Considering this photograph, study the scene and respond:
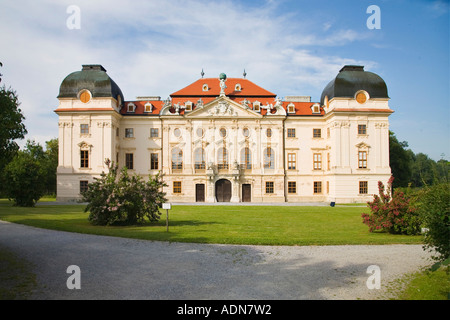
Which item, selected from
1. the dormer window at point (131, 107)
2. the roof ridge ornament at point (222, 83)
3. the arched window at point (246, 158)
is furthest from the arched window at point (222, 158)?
the dormer window at point (131, 107)

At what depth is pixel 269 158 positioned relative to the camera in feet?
150

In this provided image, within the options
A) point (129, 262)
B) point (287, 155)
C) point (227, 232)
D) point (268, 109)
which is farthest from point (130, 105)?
point (129, 262)

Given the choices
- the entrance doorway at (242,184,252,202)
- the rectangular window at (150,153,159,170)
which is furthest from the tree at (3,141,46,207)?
the entrance doorway at (242,184,252,202)

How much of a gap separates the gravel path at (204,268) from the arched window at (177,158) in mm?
30655

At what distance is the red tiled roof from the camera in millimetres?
47969

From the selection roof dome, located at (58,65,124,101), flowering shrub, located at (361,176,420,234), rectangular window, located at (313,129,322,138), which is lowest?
flowering shrub, located at (361,176,420,234)

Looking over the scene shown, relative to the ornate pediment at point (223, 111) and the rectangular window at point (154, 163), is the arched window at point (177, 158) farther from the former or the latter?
the ornate pediment at point (223, 111)

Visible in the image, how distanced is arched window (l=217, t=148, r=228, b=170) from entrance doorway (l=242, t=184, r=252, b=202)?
3.55 meters

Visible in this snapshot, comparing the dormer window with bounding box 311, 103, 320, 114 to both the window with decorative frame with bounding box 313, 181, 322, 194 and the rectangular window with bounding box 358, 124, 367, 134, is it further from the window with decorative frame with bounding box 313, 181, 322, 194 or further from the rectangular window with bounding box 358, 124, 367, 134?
the window with decorative frame with bounding box 313, 181, 322, 194

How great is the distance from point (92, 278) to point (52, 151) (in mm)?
65998

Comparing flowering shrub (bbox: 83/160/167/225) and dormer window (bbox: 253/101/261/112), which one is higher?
dormer window (bbox: 253/101/261/112)

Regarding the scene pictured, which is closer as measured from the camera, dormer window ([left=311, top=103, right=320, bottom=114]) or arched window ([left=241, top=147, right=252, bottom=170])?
arched window ([left=241, top=147, right=252, bottom=170])

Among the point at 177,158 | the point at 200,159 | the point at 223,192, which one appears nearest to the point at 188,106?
the point at 177,158

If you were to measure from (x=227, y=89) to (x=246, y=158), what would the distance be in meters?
10.5
